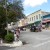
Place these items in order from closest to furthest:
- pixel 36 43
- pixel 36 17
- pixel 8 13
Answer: pixel 36 43
pixel 8 13
pixel 36 17

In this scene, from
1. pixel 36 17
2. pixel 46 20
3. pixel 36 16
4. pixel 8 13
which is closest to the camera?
pixel 8 13

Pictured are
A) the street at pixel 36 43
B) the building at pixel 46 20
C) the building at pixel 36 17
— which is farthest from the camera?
the building at pixel 36 17

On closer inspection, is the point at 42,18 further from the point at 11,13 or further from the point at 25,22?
the point at 11,13

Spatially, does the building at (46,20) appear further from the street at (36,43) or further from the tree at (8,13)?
the street at (36,43)

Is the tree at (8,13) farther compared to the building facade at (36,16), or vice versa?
the building facade at (36,16)

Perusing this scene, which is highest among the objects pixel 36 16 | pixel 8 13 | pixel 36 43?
pixel 36 16

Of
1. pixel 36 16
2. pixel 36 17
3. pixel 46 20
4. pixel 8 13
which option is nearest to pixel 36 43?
pixel 8 13

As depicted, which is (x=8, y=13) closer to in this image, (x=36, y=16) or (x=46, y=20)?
(x=46, y=20)

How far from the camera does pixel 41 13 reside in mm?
64688

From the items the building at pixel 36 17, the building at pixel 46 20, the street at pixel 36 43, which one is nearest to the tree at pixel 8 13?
the street at pixel 36 43

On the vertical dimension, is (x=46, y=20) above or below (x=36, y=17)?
below

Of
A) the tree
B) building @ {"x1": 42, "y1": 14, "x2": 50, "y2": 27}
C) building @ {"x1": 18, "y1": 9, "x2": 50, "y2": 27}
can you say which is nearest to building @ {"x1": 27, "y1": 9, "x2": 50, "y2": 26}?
building @ {"x1": 18, "y1": 9, "x2": 50, "y2": 27}

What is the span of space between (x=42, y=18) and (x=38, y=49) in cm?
4773

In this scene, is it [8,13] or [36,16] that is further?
[36,16]
